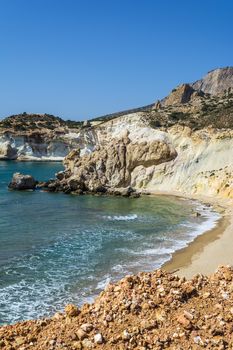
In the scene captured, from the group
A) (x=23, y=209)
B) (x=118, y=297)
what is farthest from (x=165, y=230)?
(x=118, y=297)

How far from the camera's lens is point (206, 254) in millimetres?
25344

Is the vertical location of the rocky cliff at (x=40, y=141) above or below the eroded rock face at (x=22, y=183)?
above

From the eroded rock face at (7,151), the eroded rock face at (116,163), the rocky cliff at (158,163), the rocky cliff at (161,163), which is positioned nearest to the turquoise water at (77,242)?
the rocky cliff at (161,163)

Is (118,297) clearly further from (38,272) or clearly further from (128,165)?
(128,165)

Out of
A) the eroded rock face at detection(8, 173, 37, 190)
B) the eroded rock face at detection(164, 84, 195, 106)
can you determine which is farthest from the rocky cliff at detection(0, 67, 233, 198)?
the eroded rock face at detection(164, 84, 195, 106)

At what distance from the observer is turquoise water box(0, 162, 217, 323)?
62.6ft

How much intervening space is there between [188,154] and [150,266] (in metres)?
32.7

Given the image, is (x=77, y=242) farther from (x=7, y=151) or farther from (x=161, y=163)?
(x=7, y=151)

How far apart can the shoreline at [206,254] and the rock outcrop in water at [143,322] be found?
1064cm

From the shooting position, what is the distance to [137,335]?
883cm

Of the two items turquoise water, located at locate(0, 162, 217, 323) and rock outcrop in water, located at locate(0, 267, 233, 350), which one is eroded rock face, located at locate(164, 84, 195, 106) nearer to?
turquoise water, located at locate(0, 162, 217, 323)

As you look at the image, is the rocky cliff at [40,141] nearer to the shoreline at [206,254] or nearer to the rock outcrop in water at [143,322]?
the shoreline at [206,254]

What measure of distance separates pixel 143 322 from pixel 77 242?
787 inches

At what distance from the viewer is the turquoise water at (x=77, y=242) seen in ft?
62.6
